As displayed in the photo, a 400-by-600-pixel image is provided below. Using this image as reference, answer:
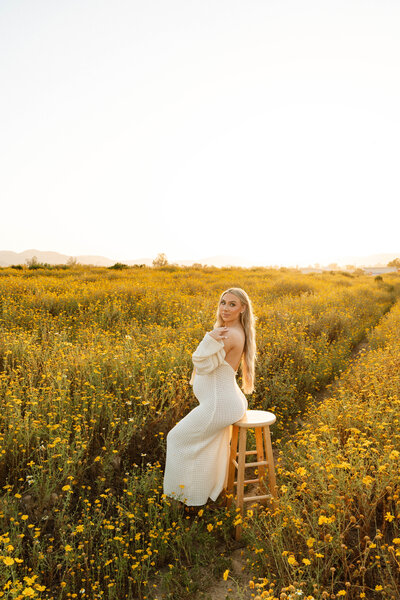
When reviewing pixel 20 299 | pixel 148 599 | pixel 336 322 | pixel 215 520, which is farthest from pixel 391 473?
pixel 20 299

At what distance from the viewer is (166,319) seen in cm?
935

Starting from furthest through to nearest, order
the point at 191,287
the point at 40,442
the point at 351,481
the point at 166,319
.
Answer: the point at 191,287, the point at 166,319, the point at 40,442, the point at 351,481

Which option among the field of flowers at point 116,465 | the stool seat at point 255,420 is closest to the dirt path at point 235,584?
the field of flowers at point 116,465

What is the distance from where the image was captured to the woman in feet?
12.0

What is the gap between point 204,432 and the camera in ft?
12.0

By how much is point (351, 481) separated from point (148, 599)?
1680 millimetres

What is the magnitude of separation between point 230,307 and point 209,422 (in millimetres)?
1022

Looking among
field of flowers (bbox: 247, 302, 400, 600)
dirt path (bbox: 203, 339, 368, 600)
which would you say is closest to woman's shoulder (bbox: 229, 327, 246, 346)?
field of flowers (bbox: 247, 302, 400, 600)

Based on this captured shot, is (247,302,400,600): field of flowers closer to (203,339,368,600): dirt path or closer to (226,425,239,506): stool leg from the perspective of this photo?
(203,339,368,600): dirt path

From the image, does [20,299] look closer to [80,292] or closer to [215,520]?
[80,292]

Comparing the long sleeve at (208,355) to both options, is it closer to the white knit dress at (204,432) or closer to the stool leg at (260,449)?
the white knit dress at (204,432)

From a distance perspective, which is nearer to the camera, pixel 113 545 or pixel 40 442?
pixel 113 545

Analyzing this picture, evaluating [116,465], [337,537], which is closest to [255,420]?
[337,537]

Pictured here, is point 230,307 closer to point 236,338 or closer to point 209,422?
point 236,338
